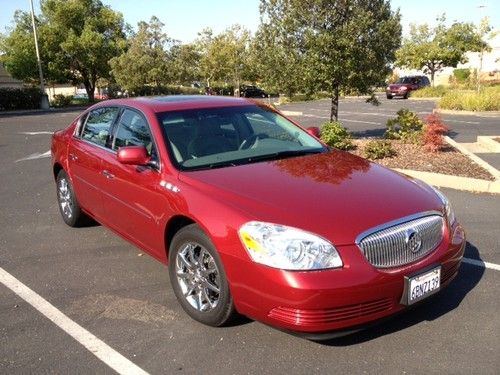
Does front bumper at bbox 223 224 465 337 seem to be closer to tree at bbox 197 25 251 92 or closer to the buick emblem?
the buick emblem

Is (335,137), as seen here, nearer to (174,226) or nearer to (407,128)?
(407,128)

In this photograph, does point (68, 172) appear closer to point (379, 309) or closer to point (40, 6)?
point (379, 309)

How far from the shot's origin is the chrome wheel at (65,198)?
5855 mm

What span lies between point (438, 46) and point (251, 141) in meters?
41.8

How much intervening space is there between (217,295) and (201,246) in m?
0.36

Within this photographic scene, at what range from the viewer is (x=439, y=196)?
3703 millimetres

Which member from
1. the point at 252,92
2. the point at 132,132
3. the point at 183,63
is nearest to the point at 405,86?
the point at 183,63

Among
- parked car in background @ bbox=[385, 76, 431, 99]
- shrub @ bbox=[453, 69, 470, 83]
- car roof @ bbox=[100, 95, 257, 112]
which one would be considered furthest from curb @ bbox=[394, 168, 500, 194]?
shrub @ bbox=[453, 69, 470, 83]

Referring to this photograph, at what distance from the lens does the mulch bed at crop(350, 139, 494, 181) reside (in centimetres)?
798

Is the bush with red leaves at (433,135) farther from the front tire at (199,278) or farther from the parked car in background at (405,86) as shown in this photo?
the parked car in background at (405,86)

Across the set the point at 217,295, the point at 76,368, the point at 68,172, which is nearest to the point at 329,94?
the point at 68,172

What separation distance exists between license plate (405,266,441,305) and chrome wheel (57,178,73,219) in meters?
4.08

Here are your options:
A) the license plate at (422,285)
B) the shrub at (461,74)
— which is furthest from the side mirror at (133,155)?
the shrub at (461,74)

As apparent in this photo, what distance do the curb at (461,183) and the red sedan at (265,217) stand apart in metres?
3.61
